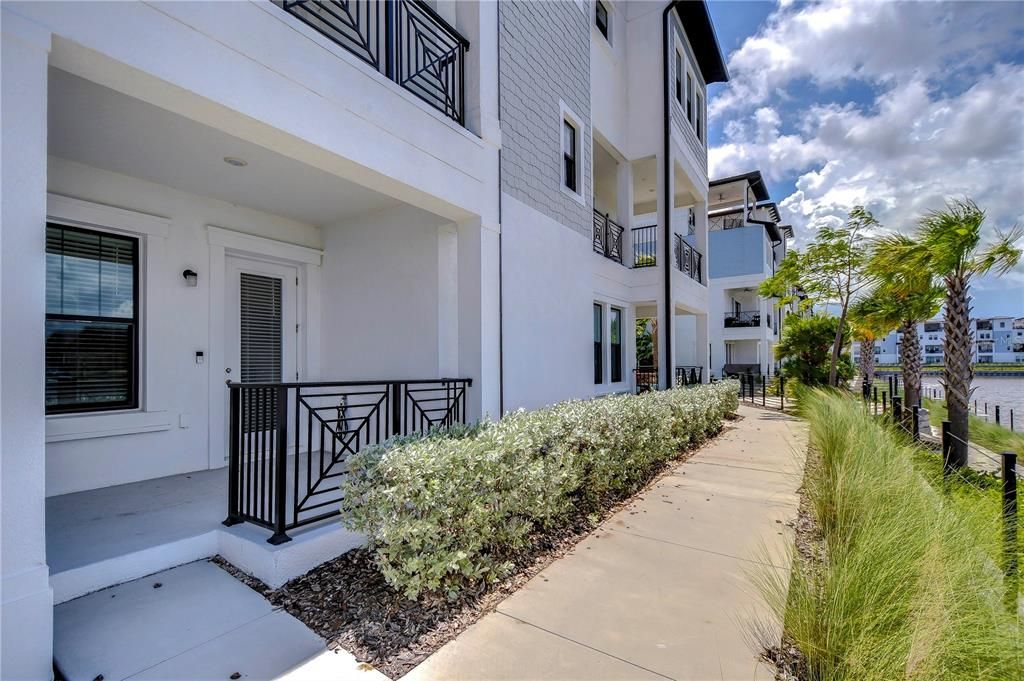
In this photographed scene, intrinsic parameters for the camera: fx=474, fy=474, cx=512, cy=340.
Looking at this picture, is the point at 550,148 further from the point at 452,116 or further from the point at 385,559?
the point at 385,559

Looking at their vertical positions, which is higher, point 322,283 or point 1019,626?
point 322,283

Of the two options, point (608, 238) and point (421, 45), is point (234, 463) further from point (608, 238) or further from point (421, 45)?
point (608, 238)

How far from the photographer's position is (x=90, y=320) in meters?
4.70

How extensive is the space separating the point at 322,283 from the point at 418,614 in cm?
515

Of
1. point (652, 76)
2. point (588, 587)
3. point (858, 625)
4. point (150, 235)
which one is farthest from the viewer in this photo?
point (652, 76)

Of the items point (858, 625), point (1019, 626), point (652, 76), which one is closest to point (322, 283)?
point (858, 625)

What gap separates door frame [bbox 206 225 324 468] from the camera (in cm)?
557

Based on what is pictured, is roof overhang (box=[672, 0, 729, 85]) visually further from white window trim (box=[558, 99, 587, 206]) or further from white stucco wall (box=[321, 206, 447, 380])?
white stucco wall (box=[321, 206, 447, 380])

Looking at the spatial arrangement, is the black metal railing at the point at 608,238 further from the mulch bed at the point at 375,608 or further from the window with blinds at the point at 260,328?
the mulch bed at the point at 375,608

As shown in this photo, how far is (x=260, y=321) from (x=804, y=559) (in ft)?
21.0

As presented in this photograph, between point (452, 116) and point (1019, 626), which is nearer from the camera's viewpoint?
point (1019, 626)

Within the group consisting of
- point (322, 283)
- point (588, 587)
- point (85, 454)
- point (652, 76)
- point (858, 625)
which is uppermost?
point (652, 76)

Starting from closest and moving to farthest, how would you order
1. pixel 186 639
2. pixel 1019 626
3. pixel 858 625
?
1. pixel 1019 626
2. pixel 858 625
3. pixel 186 639

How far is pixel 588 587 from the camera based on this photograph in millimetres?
3330
